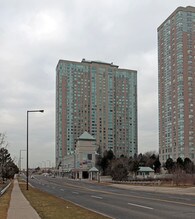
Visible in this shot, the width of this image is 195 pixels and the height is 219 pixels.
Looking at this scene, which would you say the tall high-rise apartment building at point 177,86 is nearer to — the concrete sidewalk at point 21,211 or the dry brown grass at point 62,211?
the dry brown grass at point 62,211

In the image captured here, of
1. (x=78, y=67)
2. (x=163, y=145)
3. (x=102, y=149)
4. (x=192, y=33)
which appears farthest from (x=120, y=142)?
(x=192, y=33)

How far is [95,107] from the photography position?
160 meters

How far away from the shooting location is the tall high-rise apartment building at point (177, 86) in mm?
133125

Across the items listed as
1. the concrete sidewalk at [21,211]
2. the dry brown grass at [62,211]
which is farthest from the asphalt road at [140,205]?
the concrete sidewalk at [21,211]

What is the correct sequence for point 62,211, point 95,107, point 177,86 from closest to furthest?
point 62,211 < point 177,86 < point 95,107

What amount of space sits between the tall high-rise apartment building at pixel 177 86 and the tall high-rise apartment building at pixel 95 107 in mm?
21089

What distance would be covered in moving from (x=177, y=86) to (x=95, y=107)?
38.8 m

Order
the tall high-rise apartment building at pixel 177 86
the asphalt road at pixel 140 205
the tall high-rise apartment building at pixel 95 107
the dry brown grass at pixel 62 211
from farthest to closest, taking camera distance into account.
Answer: the tall high-rise apartment building at pixel 95 107
the tall high-rise apartment building at pixel 177 86
the asphalt road at pixel 140 205
the dry brown grass at pixel 62 211

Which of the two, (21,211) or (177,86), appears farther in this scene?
(177,86)

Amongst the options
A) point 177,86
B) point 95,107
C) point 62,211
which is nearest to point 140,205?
point 62,211

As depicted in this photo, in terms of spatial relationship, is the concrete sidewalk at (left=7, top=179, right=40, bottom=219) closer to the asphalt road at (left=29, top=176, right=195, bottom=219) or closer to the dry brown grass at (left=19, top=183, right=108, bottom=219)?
the dry brown grass at (left=19, top=183, right=108, bottom=219)

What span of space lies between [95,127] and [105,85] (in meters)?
19.1

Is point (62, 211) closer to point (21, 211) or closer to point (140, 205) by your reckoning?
point (21, 211)

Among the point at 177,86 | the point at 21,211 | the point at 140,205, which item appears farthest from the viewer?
the point at 177,86
